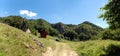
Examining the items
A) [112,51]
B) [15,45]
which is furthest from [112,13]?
[15,45]

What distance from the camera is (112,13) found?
43719 millimetres

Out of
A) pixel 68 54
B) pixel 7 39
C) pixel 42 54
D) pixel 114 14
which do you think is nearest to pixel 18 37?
pixel 7 39

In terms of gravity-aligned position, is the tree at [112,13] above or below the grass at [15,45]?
above

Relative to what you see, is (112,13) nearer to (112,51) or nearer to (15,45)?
(112,51)

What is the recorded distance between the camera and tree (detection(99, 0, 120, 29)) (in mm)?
42616

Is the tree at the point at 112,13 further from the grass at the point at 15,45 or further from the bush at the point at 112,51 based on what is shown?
the grass at the point at 15,45

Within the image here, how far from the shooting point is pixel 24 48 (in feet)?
136

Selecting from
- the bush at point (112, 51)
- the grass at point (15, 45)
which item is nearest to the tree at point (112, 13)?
the bush at point (112, 51)

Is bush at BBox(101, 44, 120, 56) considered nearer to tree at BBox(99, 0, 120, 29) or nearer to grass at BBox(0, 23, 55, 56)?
tree at BBox(99, 0, 120, 29)

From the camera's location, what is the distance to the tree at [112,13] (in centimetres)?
4262

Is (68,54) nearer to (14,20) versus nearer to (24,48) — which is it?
(24,48)

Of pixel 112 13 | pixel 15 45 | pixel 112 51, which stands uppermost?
pixel 112 13

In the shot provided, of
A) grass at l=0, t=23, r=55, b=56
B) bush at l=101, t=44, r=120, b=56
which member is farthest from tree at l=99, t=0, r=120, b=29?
grass at l=0, t=23, r=55, b=56

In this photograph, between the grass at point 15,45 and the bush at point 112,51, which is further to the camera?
the bush at point 112,51
